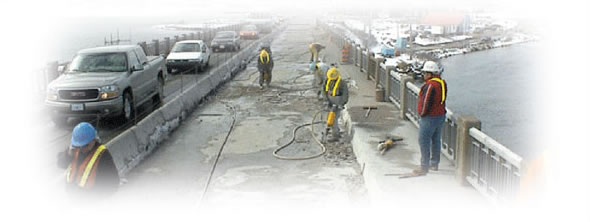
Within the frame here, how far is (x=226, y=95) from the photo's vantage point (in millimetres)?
20734

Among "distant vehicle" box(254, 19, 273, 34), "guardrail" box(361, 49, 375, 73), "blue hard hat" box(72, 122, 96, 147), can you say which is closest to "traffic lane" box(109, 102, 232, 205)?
"blue hard hat" box(72, 122, 96, 147)

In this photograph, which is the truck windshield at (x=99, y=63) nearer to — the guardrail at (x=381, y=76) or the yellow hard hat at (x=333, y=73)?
the yellow hard hat at (x=333, y=73)

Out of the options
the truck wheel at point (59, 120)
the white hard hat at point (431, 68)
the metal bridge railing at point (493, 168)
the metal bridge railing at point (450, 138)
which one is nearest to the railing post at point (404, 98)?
the metal bridge railing at point (450, 138)

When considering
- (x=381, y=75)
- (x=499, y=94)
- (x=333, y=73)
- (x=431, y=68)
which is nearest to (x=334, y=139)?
(x=333, y=73)

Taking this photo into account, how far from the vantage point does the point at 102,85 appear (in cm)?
1432

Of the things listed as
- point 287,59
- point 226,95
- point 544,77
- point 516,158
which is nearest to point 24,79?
point 226,95

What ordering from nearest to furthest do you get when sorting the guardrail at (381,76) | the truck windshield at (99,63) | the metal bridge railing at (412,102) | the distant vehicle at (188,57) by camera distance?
1. the metal bridge railing at (412,102)
2. the truck windshield at (99,63)
3. the guardrail at (381,76)
4. the distant vehicle at (188,57)

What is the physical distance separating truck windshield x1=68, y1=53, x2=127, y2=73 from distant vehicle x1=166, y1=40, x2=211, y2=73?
1263 centimetres

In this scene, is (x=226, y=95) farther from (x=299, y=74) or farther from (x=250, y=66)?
(x=250, y=66)

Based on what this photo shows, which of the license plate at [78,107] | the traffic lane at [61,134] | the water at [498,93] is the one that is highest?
the license plate at [78,107]

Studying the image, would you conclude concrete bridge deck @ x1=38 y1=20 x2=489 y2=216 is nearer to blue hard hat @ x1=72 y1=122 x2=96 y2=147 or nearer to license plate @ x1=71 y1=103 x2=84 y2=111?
blue hard hat @ x1=72 y1=122 x2=96 y2=147

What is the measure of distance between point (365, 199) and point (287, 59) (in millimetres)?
27137

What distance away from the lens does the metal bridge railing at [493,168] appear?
270 inches

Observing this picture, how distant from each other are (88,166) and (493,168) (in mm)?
4888
